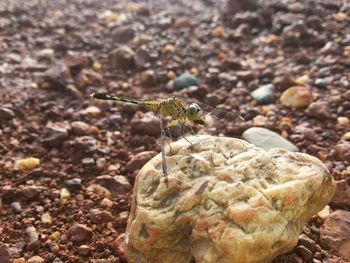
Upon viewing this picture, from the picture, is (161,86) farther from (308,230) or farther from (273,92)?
(308,230)

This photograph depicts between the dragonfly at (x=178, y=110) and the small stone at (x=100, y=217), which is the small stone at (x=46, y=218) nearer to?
the small stone at (x=100, y=217)

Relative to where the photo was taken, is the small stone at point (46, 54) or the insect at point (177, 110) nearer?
the insect at point (177, 110)

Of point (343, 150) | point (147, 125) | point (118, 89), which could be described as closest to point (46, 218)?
point (147, 125)

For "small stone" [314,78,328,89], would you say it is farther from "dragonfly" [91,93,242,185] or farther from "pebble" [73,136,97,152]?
"pebble" [73,136,97,152]

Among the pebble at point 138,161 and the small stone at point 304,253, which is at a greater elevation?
the small stone at point 304,253

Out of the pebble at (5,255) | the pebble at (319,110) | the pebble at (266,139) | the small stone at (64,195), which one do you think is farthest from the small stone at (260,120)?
the pebble at (5,255)

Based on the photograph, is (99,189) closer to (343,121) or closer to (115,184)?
(115,184)

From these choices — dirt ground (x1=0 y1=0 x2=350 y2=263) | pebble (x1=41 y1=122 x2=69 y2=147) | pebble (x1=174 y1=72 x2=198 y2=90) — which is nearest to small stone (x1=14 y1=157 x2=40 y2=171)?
dirt ground (x1=0 y1=0 x2=350 y2=263)
